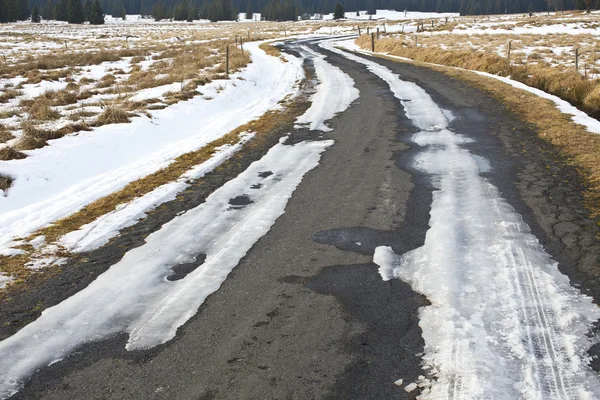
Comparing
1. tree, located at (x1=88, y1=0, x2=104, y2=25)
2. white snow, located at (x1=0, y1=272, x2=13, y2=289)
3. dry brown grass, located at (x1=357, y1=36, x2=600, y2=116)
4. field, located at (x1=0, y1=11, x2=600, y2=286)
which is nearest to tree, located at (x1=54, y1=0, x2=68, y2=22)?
tree, located at (x1=88, y1=0, x2=104, y2=25)

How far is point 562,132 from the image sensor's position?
28.1 ft

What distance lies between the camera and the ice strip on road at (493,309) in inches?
109

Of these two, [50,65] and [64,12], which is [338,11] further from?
[50,65]

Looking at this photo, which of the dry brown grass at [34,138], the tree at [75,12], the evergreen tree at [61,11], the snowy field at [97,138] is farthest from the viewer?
the evergreen tree at [61,11]

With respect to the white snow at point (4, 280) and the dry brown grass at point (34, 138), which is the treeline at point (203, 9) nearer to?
the dry brown grass at point (34, 138)

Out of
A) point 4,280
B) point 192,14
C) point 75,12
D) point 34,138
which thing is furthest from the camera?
point 192,14

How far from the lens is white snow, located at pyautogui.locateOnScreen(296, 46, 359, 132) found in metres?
10.7

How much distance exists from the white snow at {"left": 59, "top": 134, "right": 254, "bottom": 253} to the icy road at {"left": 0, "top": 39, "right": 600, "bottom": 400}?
259mm

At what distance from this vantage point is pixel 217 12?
437 feet

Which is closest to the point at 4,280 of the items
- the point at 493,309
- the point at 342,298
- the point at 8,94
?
the point at 342,298

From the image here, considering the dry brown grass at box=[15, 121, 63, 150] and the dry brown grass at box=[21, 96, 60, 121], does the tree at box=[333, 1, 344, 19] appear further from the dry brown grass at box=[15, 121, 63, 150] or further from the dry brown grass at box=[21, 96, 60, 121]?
the dry brown grass at box=[15, 121, 63, 150]

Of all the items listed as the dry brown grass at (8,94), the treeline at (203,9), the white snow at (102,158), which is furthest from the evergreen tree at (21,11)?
the white snow at (102,158)

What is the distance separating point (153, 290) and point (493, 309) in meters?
2.56

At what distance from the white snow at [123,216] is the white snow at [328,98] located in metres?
3.58
